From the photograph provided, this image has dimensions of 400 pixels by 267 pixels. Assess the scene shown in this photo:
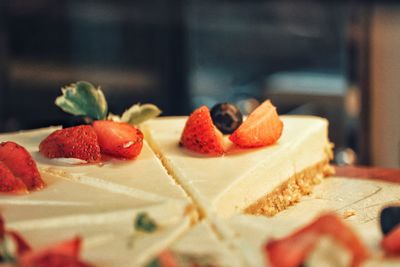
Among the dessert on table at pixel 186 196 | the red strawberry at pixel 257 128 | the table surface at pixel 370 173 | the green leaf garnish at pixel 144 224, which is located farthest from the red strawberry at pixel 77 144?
the table surface at pixel 370 173

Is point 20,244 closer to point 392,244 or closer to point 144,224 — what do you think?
point 144,224

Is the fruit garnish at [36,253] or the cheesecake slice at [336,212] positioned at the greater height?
the fruit garnish at [36,253]

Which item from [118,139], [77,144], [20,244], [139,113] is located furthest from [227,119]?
[20,244]

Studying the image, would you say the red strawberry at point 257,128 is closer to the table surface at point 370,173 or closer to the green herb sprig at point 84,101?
the green herb sprig at point 84,101

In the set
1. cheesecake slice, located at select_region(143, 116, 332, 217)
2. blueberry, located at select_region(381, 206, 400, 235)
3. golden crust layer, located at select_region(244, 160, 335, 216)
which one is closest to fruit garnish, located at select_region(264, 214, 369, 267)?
blueberry, located at select_region(381, 206, 400, 235)

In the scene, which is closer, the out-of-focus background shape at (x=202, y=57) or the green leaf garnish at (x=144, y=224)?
the green leaf garnish at (x=144, y=224)

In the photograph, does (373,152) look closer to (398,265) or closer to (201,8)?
(201,8)

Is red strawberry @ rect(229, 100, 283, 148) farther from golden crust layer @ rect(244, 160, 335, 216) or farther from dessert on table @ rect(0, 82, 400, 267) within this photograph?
golden crust layer @ rect(244, 160, 335, 216)
